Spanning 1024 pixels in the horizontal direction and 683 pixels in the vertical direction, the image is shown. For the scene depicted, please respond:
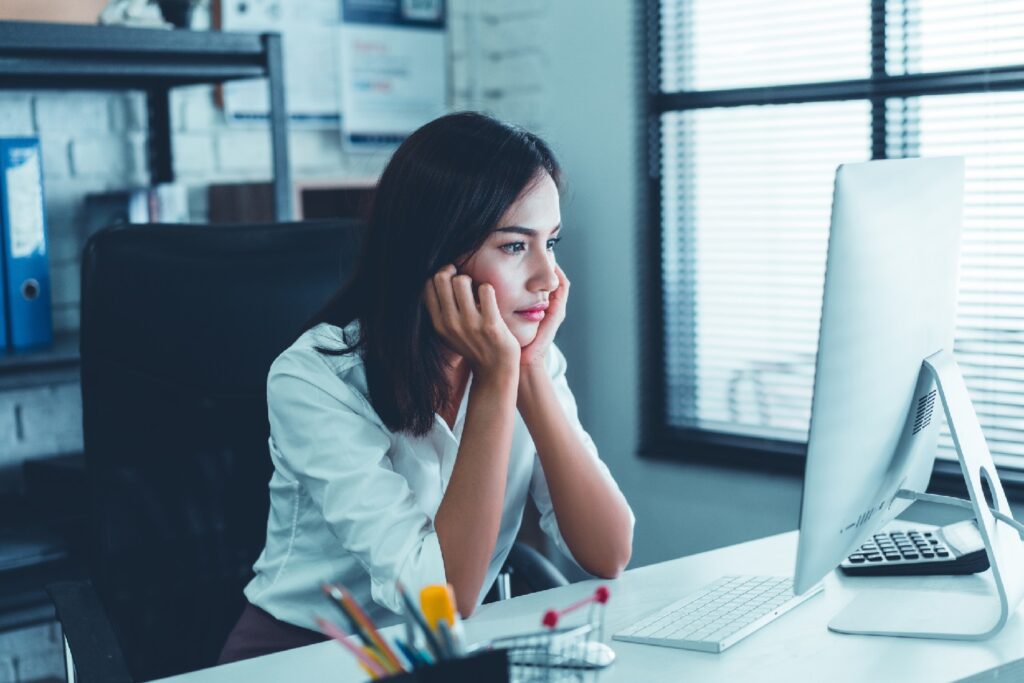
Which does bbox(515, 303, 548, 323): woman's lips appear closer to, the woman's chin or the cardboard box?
the woman's chin

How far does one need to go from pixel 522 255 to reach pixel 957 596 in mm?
605

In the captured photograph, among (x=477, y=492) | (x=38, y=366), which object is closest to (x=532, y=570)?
(x=477, y=492)

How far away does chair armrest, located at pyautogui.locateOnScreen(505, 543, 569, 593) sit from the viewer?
152 cm

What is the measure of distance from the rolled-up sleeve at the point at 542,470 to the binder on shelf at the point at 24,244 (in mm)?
977

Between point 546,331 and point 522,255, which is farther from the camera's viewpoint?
point 546,331

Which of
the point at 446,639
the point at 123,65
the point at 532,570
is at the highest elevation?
the point at 123,65

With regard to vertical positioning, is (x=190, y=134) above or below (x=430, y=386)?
above

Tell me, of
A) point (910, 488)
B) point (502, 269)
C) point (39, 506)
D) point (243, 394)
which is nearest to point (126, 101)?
point (39, 506)

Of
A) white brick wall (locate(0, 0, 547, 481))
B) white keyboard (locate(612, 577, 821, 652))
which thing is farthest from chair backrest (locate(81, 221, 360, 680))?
white brick wall (locate(0, 0, 547, 481))

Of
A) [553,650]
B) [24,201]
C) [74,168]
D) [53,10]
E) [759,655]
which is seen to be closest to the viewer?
[553,650]

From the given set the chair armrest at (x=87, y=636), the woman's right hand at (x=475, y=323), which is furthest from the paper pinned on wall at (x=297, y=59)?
the chair armrest at (x=87, y=636)

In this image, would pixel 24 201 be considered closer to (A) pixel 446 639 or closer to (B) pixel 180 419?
(B) pixel 180 419

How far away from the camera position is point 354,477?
4.34ft

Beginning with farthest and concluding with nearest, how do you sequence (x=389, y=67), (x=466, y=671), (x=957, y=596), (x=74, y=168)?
(x=389, y=67) < (x=74, y=168) < (x=957, y=596) < (x=466, y=671)
